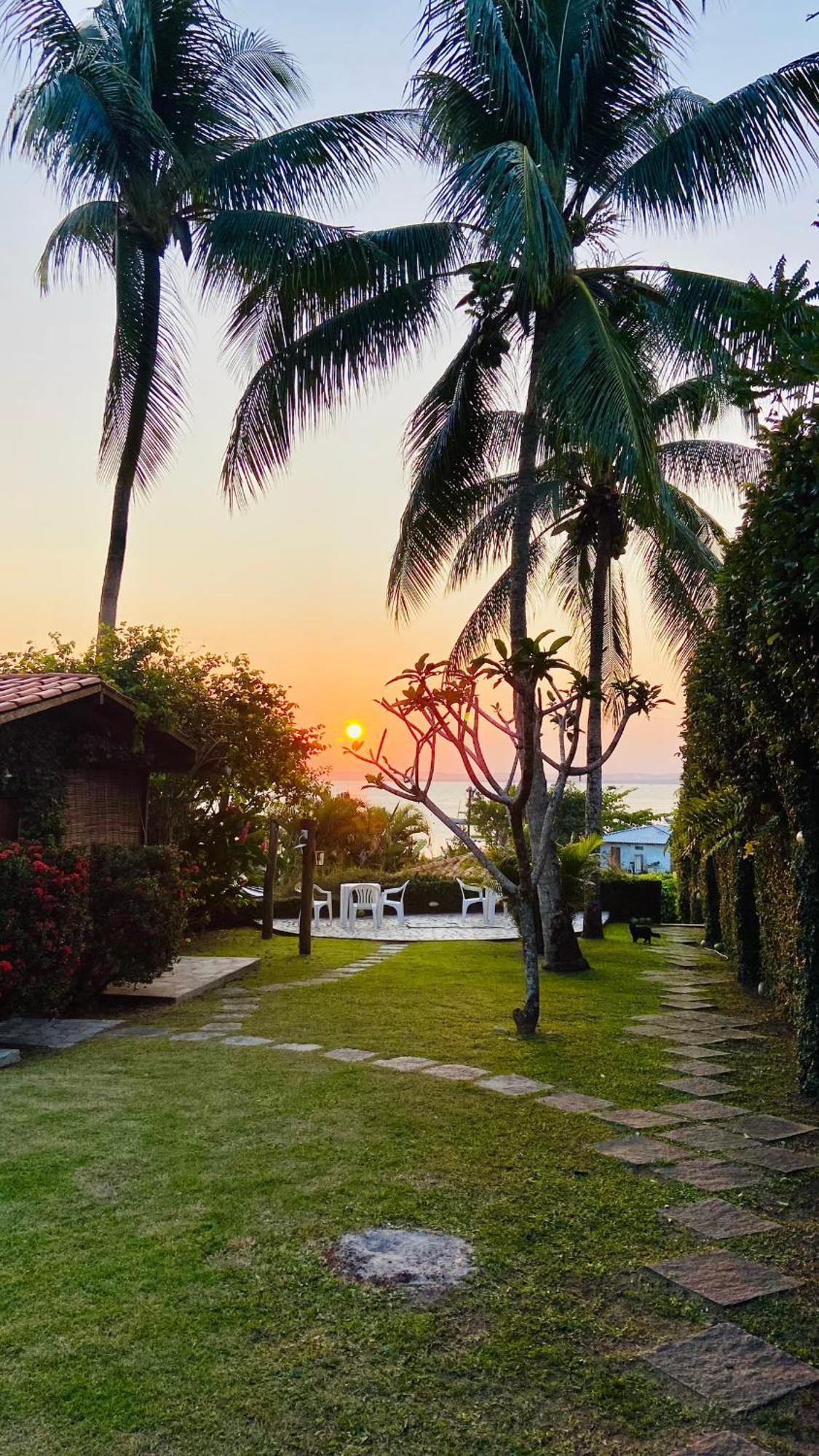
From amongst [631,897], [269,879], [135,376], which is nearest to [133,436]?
[135,376]

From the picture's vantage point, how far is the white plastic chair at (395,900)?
15.9m

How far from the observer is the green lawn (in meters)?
2.25

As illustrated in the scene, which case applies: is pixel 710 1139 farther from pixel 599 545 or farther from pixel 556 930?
pixel 599 545

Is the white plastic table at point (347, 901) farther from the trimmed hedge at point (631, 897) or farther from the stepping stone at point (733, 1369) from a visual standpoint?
the stepping stone at point (733, 1369)

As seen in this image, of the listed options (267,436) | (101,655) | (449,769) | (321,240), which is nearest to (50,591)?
(101,655)

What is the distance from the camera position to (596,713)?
14484 millimetres

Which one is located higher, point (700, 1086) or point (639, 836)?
point (639, 836)

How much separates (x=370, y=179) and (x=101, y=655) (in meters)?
6.52

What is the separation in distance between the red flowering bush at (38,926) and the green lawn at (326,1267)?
1.07 m

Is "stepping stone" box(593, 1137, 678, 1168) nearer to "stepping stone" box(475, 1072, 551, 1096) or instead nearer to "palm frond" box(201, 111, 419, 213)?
"stepping stone" box(475, 1072, 551, 1096)

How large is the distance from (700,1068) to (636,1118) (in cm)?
136

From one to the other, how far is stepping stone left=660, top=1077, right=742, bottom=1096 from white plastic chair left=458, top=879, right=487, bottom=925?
1107cm

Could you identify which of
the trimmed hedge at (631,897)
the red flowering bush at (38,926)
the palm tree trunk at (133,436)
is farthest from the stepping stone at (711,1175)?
the trimmed hedge at (631,897)

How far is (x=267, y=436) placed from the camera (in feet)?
35.8
